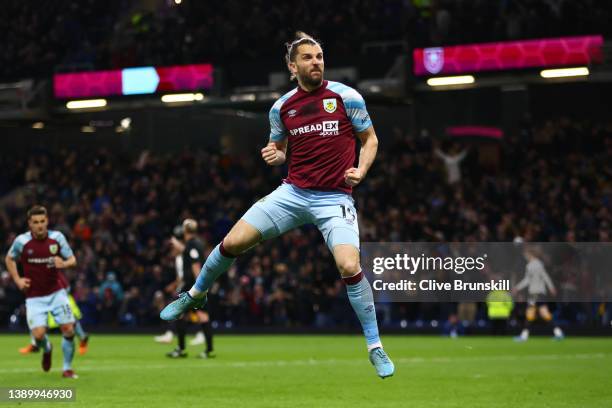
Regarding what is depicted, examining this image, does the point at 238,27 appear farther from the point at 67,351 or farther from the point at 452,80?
the point at 67,351

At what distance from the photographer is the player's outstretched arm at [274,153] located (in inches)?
381

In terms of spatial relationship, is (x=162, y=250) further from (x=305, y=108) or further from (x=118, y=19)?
(x=305, y=108)

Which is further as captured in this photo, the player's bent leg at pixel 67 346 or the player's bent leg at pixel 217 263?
the player's bent leg at pixel 67 346

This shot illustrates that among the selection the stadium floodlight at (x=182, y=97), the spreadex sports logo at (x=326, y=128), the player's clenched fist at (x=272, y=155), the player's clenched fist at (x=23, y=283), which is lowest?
the player's clenched fist at (x=23, y=283)

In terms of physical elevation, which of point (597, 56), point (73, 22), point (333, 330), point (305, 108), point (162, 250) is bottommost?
point (333, 330)

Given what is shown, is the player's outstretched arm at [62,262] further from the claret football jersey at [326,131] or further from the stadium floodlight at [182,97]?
the stadium floodlight at [182,97]

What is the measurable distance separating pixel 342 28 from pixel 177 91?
5.12 metres

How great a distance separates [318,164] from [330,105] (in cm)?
50

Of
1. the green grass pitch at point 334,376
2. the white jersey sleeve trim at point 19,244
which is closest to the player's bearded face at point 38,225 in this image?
the white jersey sleeve trim at point 19,244

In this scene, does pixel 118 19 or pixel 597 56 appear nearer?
pixel 597 56

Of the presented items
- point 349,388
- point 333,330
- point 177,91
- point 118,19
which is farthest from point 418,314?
point 118,19

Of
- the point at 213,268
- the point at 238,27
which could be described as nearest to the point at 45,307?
the point at 213,268

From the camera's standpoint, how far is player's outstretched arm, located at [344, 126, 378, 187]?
925cm

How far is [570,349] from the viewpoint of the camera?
69.2ft
